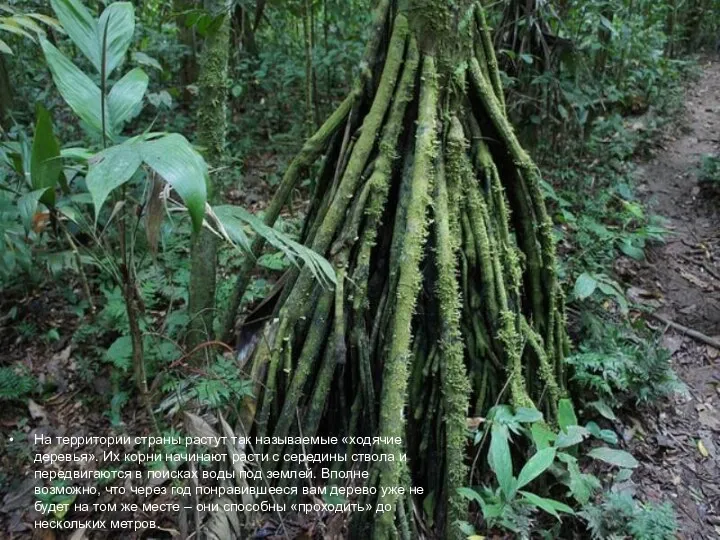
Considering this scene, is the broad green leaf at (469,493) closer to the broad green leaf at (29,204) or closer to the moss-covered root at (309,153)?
the moss-covered root at (309,153)

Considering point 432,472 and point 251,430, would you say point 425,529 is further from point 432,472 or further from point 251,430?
point 251,430

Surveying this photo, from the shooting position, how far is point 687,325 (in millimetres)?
3383

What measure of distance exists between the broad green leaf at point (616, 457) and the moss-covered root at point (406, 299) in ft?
2.78

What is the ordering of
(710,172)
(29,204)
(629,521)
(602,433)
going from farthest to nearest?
1. (710,172)
2. (602,433)
3. (629,521)
4. (29,204)

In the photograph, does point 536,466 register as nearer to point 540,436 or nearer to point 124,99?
point 540,436

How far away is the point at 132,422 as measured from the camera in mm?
3125

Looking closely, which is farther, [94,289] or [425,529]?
[94,289]

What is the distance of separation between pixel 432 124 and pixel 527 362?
1.19 m

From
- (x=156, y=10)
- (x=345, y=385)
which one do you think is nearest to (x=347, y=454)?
(x=345, y=385)

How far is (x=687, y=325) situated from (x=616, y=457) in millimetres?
1511

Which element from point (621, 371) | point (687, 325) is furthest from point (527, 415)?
point (687, 325)

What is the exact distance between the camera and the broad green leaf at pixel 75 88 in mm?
1449

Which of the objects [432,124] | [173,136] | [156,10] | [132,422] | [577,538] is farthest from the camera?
[156,10]

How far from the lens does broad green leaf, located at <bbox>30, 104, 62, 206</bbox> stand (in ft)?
4.40
